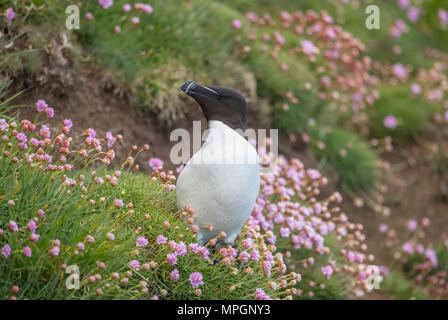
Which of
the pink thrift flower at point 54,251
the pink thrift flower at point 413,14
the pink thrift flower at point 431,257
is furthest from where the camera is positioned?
the pink thrift flower at point 413,14

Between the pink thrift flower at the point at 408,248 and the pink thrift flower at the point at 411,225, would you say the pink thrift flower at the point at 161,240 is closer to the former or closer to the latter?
the pink thrift flower at the point at 408,248

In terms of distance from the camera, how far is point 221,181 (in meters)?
2.79

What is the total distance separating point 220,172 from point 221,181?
5cm

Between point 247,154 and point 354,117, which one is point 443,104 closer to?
point 354,117

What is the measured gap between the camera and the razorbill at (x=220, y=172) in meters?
2.80

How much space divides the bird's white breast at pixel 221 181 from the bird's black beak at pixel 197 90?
0.15 m

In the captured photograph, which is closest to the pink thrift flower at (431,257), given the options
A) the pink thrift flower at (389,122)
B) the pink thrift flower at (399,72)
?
the pink thrift flower at (389,122)

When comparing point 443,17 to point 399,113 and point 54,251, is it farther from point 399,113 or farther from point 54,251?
point 54,251

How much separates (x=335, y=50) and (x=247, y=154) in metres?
3.68

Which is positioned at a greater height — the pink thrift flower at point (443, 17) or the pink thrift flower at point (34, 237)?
the pink thrift flower at point (443, 17)

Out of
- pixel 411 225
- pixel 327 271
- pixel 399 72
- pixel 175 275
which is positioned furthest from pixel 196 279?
pixel 399 72

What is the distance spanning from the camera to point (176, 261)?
2.76 metres

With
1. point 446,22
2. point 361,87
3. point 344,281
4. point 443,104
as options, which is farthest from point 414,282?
point 446,22

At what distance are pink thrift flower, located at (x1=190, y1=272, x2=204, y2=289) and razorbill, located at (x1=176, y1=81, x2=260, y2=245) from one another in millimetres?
267
